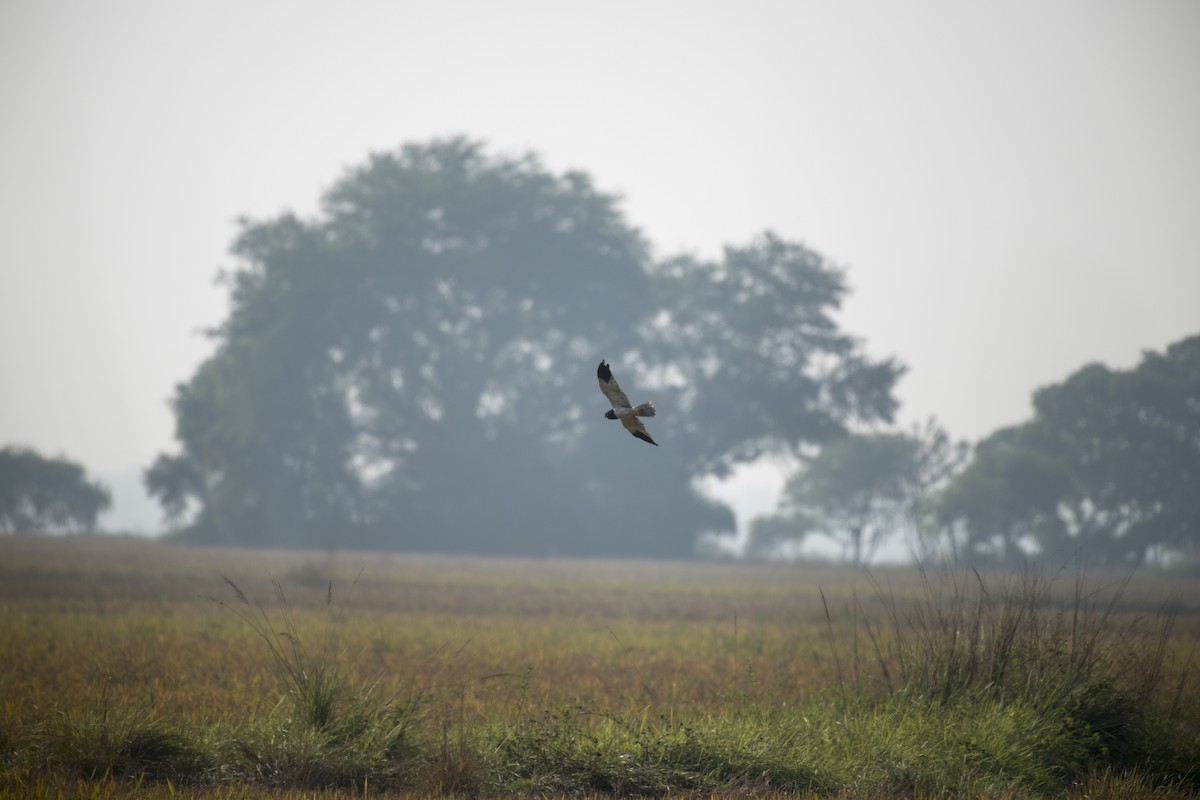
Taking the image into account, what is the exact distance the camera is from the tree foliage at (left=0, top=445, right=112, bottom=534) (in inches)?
2931

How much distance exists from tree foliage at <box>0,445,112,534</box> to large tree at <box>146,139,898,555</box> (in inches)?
593

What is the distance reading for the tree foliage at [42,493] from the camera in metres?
74.4

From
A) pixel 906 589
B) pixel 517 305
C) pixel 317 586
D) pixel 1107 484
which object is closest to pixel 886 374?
pixel 1107 484

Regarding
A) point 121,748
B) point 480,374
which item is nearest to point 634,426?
point 121,748

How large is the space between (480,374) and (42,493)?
1239 inches

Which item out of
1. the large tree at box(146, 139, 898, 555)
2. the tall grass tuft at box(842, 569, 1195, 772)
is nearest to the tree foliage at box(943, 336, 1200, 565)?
the large tree at box(146, 139, 898, 555)

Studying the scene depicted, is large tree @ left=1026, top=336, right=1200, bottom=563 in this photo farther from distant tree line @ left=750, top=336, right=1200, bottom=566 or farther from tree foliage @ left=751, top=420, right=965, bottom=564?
tree foliage @ left=751, top=420, right=965, bottom=564

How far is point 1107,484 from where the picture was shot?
72.6 metres

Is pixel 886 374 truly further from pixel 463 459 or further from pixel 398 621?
pixel 398 621

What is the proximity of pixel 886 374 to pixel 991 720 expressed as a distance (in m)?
61.8

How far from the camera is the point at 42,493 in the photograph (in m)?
76.2

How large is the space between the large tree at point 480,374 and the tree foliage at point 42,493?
593 inches

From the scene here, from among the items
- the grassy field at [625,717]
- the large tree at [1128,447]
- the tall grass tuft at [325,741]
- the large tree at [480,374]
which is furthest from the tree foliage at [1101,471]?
the tall grass tuft at [325,741]

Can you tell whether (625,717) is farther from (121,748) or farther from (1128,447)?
(1128,447)
